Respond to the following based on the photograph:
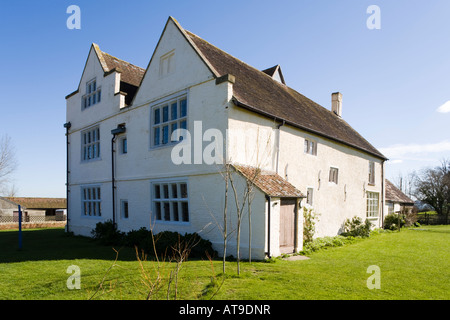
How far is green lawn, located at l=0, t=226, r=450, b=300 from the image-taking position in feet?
21.2

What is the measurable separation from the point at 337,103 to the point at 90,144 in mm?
20592

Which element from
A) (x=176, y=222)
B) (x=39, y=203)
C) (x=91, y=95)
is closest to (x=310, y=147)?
(x=176, y=222)

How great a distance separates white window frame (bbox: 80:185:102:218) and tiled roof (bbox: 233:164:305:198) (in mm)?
10998

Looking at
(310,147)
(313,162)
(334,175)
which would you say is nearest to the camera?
(313,162)

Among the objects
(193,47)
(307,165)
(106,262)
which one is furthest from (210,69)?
(106,262)

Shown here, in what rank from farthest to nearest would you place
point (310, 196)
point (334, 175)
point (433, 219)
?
point (433, 219) → point (334, 175) → point (310, 196)

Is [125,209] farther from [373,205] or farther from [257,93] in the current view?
[373,205]

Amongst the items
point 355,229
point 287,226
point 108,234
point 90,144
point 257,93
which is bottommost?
point 355,229

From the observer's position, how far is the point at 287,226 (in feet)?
37.6

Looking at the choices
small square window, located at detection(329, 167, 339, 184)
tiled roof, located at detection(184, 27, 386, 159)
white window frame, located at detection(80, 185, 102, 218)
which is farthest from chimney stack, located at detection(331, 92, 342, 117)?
white window frame, located at detection(80, 185, 102, 218)

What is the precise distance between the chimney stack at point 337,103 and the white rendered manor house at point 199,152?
22.6 feet

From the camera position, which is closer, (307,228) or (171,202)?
(307,228)

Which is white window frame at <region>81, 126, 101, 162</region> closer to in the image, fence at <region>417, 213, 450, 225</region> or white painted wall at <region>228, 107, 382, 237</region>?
white painted wall at <region>228, 107, 382, 237</region>
